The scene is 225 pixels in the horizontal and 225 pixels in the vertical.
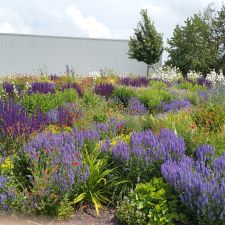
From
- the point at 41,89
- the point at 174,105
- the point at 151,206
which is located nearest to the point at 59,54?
the point at 41,89

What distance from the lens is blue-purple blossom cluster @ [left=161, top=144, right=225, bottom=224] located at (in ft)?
13.2

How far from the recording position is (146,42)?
102ft

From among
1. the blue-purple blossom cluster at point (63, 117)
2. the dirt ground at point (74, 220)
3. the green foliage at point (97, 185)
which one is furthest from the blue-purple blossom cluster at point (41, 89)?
the dirt ground at point (74, 220)

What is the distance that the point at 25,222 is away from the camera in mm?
4523

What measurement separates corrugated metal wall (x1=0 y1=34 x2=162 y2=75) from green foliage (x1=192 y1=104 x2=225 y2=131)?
87.1 feet

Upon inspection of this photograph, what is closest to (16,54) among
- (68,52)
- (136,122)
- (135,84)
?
(68,52)

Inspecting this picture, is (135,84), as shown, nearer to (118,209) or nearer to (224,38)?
(118,209)

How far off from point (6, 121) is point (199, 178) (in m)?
3.49

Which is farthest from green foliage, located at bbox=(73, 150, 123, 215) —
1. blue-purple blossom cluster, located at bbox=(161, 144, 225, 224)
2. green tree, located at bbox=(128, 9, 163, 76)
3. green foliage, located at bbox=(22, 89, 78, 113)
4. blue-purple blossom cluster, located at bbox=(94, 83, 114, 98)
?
green tree, located at bbox=(128, 9, 163, 76)

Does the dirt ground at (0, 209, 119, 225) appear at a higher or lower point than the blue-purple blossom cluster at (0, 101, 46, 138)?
lower

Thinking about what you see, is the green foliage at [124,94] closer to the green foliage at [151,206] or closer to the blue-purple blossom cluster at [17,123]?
the blue-purple blossom cluster at [17,123]

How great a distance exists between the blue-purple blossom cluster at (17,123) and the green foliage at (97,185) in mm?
1425

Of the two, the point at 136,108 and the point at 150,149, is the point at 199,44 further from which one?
the point at 150,149

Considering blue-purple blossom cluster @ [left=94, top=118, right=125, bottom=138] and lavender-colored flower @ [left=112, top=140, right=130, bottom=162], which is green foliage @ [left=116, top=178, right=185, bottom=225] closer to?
lavender-colored flower @ [left=112, top=140, right=130, bottom=162]
